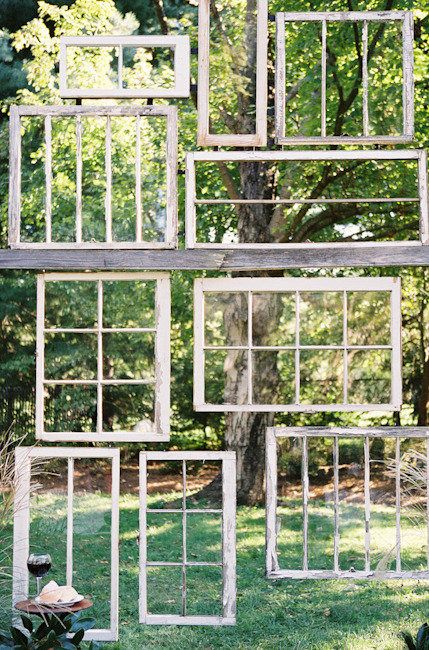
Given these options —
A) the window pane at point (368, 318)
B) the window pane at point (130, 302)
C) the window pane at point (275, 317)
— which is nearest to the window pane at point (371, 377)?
the window pane at point (368, 318)

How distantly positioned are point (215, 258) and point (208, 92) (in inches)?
39.5

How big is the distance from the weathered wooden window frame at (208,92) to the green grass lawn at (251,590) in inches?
115

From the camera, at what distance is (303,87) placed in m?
9.27

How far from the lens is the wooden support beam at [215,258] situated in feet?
16.8

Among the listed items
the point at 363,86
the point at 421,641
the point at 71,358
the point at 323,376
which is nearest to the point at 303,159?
the point at 363,86

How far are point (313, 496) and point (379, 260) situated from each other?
5.58 metres

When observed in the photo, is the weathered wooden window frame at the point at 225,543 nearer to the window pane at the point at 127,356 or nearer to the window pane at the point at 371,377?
the window pane at the point at 371,377

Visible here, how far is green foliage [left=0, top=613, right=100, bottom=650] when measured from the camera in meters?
4.05

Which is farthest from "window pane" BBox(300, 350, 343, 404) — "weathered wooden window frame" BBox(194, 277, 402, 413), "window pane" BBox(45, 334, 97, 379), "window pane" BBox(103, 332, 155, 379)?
"window pane" BBox(103, 332, 155, 379)

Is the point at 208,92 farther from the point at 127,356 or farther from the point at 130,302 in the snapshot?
the point at 127,356

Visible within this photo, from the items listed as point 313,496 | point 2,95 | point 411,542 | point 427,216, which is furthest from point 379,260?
point 2,95

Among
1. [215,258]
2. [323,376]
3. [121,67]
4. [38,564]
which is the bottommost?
[38,564]

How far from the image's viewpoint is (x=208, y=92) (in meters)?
5.30

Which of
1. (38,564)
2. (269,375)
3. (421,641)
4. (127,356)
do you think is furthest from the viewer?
(127,356)
